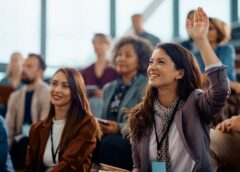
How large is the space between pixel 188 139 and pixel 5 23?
16.3ft

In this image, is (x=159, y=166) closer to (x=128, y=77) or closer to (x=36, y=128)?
(x=36, y=128)

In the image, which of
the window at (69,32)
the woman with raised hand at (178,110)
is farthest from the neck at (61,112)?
the window at (69,32)

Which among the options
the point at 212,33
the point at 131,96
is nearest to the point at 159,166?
the point at 131,96

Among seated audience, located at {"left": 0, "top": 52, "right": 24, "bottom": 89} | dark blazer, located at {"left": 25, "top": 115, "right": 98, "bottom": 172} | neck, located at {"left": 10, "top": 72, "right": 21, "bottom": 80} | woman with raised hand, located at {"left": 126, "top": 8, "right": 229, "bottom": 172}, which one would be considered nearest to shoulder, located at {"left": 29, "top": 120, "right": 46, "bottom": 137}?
dark blazer, located at {"left": 25, "top": 115, "right": 98, "bottom": 172}

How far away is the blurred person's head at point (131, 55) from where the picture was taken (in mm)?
3258

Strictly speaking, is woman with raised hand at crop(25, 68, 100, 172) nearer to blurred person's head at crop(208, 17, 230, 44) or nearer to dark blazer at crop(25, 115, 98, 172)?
dark blazer at crop(25, 115, 98, 172)

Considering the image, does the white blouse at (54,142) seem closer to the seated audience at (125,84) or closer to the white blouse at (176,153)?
the seated audience at (125,84)

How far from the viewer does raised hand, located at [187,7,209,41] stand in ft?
6.50

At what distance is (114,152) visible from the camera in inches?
110

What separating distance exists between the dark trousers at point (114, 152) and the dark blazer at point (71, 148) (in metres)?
0.10

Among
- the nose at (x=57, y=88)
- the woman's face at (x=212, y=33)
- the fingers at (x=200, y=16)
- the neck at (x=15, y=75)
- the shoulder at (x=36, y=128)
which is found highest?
the fingers at (x=200, y=16)

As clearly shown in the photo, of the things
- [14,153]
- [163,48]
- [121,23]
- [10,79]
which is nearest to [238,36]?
[121,23]

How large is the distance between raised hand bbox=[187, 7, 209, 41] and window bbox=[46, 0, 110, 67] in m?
4.67

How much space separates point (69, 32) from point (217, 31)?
3.78 m
